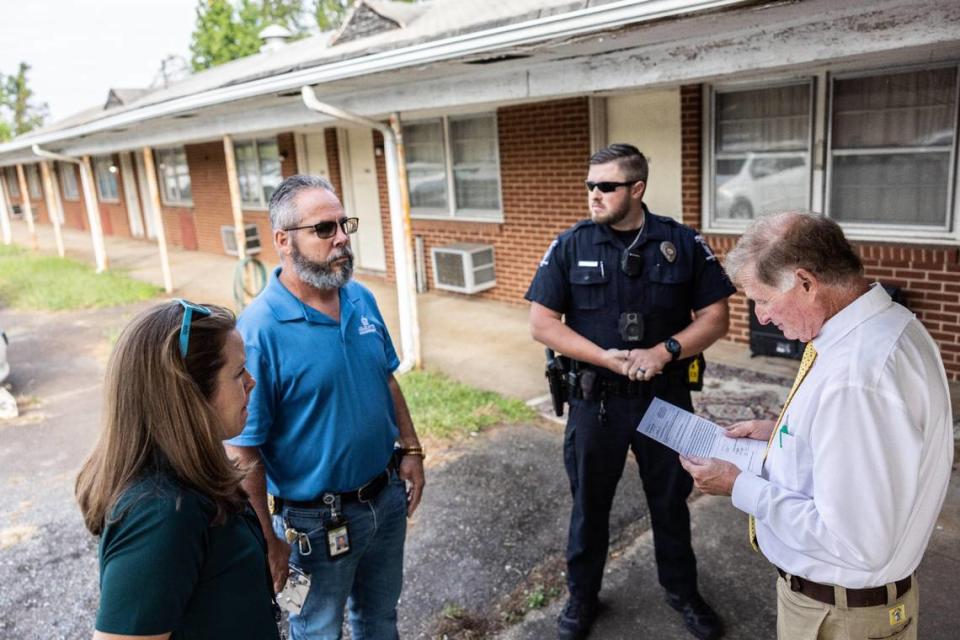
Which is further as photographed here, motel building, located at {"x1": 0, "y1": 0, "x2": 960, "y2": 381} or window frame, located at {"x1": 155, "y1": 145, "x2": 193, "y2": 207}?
window frame, located at {"x1": 155, "y1": 145, "x2": 193, "y2": 207}

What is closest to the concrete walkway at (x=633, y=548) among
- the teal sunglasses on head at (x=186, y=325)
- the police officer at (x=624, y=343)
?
the police officer at (x=624, y=343)

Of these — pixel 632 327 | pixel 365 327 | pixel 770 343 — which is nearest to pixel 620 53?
pixel 632 327

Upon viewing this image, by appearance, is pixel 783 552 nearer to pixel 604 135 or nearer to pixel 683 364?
pixel 683 364

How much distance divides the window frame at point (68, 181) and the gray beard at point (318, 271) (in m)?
24.1

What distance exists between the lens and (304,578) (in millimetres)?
2203

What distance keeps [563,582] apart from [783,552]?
1.76m

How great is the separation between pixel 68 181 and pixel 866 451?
27583 mm

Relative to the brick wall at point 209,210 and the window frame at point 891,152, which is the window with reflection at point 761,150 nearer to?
the window frame at point 891,152

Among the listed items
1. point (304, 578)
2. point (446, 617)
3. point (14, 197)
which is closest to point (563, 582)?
point (446, 617)

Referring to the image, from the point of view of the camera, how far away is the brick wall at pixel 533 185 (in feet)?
25.6

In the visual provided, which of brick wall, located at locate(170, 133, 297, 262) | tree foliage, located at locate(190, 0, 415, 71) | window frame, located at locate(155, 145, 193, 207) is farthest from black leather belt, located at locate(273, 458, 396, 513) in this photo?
tree foliage, located at locate(190, 0, 415, 71)

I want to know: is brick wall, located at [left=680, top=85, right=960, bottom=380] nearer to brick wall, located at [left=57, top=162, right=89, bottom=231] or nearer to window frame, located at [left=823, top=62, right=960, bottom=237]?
window frame, located at [left=823, top=62, right=960, bottom=237]

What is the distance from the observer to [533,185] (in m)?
8.35

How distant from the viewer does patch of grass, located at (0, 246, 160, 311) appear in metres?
11.3
